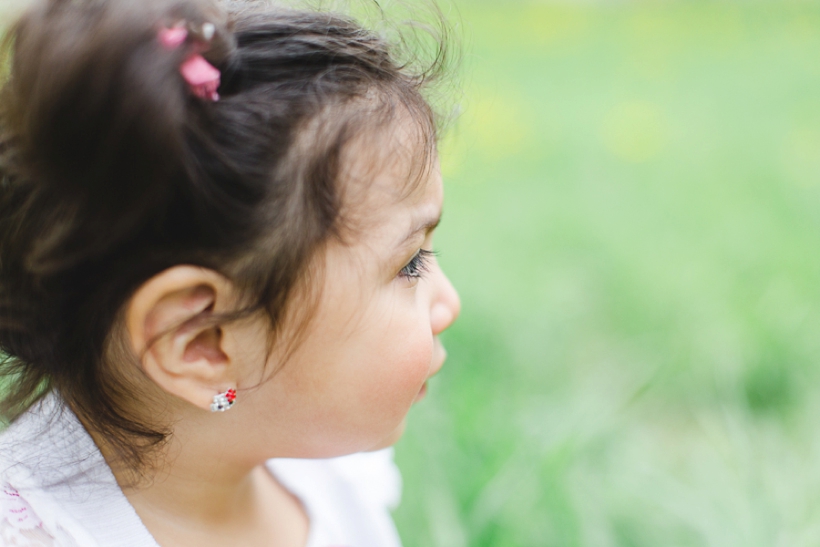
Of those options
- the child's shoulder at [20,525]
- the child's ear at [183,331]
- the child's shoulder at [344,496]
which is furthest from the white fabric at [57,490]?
the child's shoulder at [344,496]

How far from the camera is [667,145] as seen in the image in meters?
3.51

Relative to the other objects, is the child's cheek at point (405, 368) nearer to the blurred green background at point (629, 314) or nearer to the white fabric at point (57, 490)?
the white fabric at point (57, 490)

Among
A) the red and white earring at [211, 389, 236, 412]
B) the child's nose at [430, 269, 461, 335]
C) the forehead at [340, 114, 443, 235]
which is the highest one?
the forehead at [340, 114, 443, 235]

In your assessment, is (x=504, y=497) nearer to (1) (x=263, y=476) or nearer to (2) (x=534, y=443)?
(2) (x=534, y=443)

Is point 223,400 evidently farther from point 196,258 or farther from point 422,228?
point 422,228

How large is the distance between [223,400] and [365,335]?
0.19 m

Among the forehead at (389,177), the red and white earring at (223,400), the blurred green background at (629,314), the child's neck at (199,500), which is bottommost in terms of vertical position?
the blurred green background at (629,314)

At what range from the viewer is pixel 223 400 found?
1018 mm

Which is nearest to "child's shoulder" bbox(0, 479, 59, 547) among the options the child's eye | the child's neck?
the child's neck

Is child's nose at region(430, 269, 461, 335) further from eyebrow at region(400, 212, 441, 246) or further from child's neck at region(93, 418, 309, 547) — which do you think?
child's neck at region(93, 418, 309, 547)

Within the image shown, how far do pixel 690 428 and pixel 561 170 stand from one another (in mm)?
1589

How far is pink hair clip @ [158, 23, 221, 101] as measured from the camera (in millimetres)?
878

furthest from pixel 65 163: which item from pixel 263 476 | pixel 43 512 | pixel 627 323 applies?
pixel 627 323

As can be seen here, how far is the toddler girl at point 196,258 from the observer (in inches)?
34.3
